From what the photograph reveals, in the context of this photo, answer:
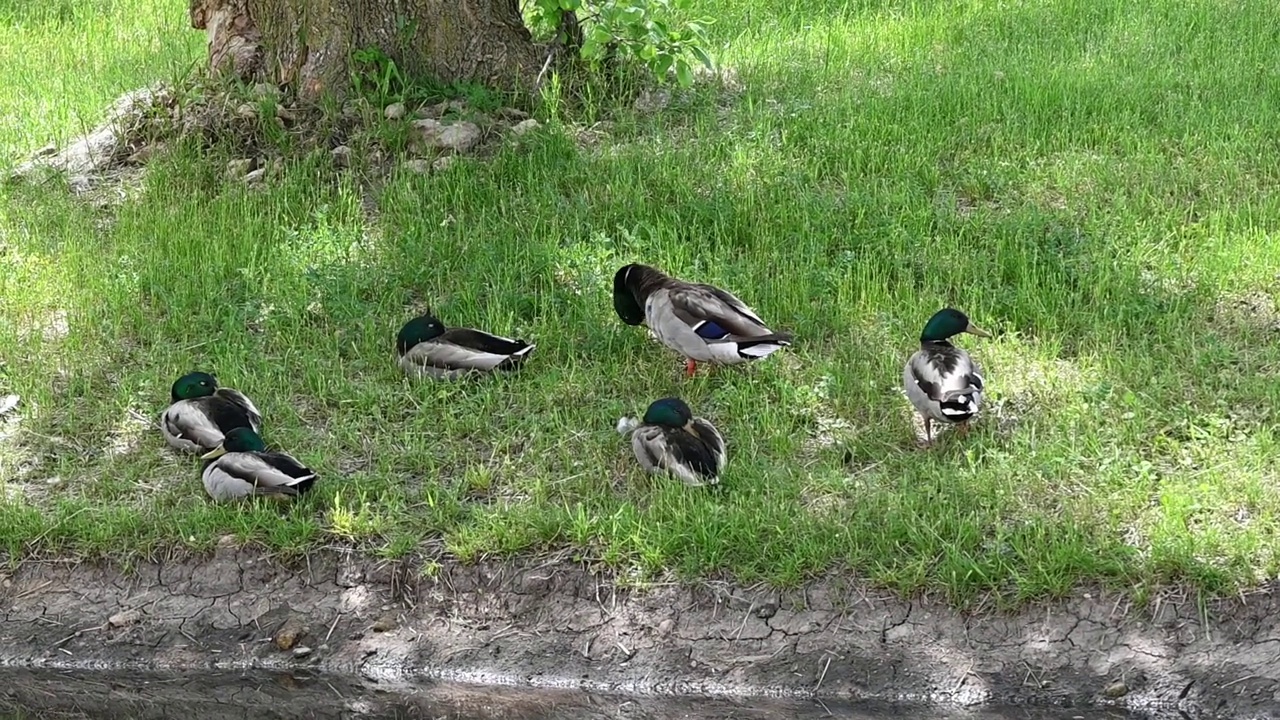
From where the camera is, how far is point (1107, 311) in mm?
8031

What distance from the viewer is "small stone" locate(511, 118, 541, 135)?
10.0 m

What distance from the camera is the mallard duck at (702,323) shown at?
24.7ft

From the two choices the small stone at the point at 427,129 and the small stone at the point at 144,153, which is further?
the small stone at the point at 144,153

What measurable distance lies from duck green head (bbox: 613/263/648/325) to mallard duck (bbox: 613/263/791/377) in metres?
0.05

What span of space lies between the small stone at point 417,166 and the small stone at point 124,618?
369 cm

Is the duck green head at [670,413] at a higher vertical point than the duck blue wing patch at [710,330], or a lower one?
lower

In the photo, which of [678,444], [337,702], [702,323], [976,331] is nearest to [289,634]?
[337,702]

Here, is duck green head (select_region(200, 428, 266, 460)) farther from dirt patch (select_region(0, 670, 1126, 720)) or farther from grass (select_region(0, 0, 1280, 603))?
dirt patch (select_region(0, 670, 1126, 720))

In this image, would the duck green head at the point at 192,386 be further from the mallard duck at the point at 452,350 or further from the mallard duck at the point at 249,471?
the mallard duck at the point at 452,350

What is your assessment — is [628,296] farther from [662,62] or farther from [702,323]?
[662,62]

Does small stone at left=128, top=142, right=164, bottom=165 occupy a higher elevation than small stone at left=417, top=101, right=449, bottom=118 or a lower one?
lower

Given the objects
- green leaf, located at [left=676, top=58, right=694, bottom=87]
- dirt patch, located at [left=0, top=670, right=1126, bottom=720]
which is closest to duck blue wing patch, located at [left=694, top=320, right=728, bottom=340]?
dirt patch, located at [left=0, top=670, right=1126, bottom=720]

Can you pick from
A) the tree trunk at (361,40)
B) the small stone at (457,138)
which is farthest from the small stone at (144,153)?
the small stone at (457,138)

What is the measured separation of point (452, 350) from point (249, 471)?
1.26 meters
